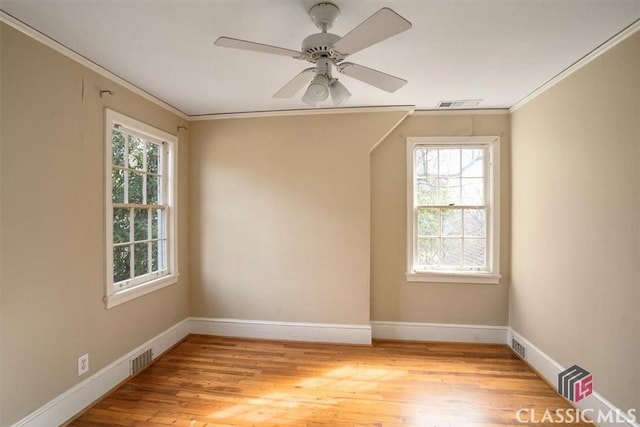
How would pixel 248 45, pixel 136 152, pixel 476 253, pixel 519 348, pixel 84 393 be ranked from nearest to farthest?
pixel 248 45 → pixel 84 393 → pixel 136 152 → pixel 519 348 → pixel 476 253

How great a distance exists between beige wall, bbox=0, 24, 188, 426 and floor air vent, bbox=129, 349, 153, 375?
175 millimetres

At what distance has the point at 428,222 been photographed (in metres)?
3.28

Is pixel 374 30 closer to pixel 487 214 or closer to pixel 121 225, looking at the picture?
pixel 121 225

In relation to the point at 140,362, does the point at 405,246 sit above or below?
above

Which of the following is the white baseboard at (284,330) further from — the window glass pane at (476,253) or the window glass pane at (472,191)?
the window glass pane at (472,191)

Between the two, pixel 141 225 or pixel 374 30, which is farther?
pixel 141 225

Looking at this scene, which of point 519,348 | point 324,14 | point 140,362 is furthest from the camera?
point 519,348

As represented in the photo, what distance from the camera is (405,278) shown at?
129 inches

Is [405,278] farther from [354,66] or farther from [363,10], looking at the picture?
[363,10]

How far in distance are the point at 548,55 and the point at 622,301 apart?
169 cm

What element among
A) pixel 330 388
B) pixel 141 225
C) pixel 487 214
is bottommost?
pixel 330 388

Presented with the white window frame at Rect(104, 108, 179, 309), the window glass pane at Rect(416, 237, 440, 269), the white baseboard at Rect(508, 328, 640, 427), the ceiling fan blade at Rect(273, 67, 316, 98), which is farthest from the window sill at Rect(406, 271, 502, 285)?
the white window frame at Rect(104, 108, 179, 309)

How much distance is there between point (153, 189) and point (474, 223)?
134 inches

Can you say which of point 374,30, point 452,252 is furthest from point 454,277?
point 374,30
